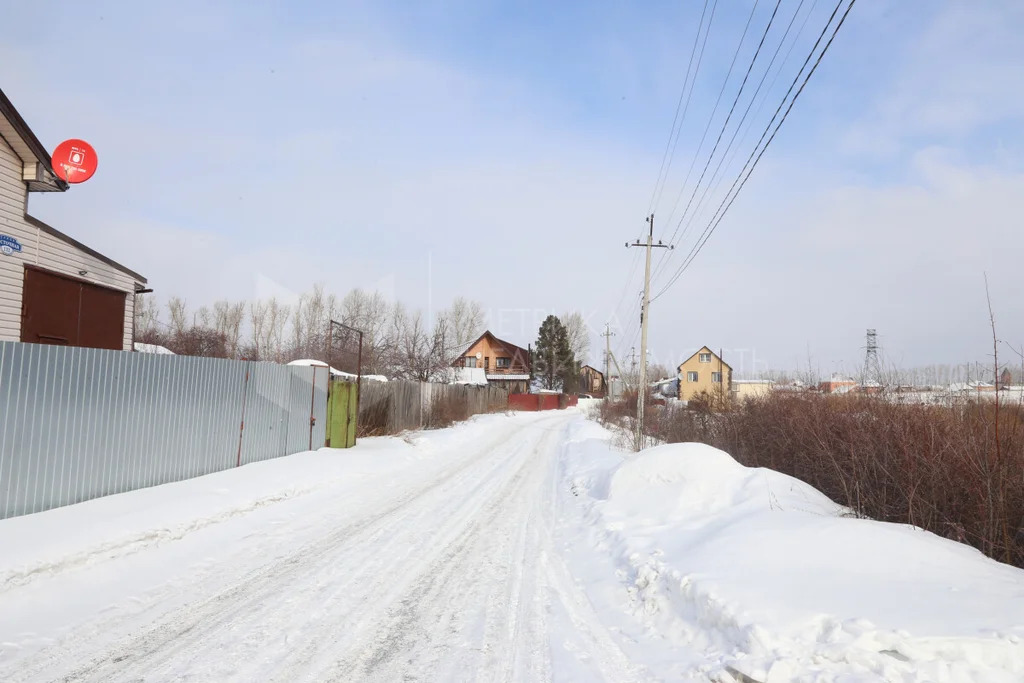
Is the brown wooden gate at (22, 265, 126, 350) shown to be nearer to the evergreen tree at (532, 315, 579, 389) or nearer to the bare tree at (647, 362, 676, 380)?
the evergreen tree at (532, 315, 579, 389)

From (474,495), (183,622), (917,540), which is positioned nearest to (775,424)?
(474,495)

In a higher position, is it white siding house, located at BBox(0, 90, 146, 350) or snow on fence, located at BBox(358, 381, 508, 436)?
white siding house, located at BBox(0, 90, 146, 350)

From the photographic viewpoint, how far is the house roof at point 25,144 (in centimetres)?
1065

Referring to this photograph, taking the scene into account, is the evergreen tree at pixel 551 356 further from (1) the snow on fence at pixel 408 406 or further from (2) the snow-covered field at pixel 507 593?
(2) the snow-covered field at pixel 507 593

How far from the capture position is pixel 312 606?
501 cm

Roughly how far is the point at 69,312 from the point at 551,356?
59.9 m

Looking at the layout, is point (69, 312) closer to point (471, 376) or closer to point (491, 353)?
point (471, 376)

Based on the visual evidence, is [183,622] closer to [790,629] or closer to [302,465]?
[790,629]

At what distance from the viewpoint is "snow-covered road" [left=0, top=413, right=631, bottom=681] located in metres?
3.96

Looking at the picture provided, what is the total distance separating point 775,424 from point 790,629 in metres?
8.59

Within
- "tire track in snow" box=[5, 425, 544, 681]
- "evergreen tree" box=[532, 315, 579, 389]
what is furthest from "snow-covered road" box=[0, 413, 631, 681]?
"evergreen tree" box=[532, 315, 579, 389]

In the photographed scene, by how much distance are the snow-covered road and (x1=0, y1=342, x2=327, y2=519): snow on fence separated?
164cm

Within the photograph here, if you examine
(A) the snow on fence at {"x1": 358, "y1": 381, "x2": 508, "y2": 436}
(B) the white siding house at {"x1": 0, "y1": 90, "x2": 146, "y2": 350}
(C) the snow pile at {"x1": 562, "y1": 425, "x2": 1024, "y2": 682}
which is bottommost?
(C) the snow pile at {"x1": 562, "y1": 425, "x2": 1024, "y2": 682}

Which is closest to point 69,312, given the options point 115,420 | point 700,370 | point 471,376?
point 115,420
